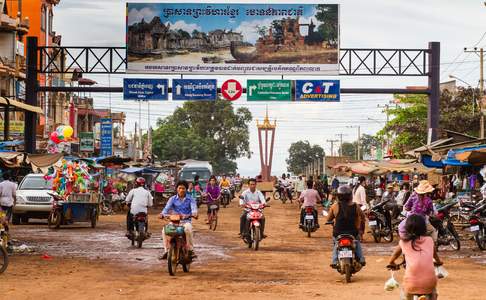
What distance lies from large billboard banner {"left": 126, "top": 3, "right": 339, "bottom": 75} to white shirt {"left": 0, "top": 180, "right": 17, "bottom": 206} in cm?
1741

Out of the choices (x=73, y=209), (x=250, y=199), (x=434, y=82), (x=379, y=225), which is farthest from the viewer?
(x=434, y=82)

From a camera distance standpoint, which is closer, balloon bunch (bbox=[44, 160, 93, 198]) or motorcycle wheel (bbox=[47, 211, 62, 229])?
motorcycle wheel (bbox=[47, 211, 62, 229])

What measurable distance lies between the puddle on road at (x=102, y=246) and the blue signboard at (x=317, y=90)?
15.2 m

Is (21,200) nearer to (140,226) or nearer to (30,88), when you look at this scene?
(140,226)

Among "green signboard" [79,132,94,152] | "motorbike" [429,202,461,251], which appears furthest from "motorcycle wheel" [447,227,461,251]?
"green signboard" [79,132,94,152]

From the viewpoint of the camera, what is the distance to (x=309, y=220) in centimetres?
2752

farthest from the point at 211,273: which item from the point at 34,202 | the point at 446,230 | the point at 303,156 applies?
the point at 303,156

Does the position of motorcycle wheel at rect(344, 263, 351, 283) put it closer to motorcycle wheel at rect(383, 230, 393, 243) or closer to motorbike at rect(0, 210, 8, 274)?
motorbike at rect(0, 210, 8, 274)

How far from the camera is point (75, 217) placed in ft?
98.7

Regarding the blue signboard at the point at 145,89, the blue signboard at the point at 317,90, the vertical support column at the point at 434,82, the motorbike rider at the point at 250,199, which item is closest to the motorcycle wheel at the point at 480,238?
the motorbike rider at the point at 250,199

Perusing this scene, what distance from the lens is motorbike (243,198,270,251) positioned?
2172cm

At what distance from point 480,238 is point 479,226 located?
35 centimetres

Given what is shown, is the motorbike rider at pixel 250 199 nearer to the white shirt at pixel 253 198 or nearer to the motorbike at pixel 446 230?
the white shirt at pixel 253 198

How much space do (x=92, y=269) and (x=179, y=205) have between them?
1961mm
